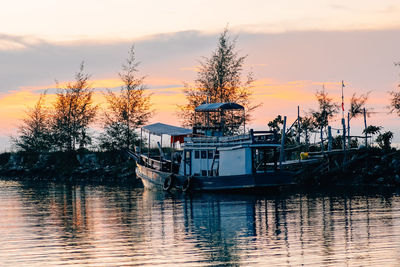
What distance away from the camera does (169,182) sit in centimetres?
4759

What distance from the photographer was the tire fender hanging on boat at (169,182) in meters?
47.3

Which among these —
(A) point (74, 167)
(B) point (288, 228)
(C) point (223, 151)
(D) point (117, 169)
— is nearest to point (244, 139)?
(C) point (223, 151)

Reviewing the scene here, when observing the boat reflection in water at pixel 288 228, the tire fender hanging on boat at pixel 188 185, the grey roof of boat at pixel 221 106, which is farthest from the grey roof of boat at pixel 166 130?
the boat reflection in water at pixel 288 228

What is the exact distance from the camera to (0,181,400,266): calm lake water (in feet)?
63.1

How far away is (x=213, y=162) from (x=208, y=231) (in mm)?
20329

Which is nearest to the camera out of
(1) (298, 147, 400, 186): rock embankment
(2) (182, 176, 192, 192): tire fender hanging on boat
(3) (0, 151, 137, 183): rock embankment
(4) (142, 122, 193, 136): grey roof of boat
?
(2) (182, 176, 192, 192): tire fender hanging on boat

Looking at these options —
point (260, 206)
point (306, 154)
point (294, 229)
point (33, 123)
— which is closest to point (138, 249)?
point (294, 229)

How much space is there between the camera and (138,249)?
21.1m

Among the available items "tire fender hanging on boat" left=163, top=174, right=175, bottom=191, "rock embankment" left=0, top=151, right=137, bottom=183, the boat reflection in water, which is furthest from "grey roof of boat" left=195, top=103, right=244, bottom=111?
"rock embankment" left=0, top=151, right=137, bottom=183

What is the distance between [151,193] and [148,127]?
8.35 metres

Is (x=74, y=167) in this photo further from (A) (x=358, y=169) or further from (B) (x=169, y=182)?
(A) (x=358, y=169)

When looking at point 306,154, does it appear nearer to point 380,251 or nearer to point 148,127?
point 148,127

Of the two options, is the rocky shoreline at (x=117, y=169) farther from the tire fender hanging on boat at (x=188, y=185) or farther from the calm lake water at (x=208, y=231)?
the tire fender hanging on boat at (x=188, y=185)

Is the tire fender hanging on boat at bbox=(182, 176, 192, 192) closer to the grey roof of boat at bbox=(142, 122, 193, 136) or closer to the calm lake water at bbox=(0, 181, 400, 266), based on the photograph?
the calm lake water at bbox=(0, 181, 400, 266)
